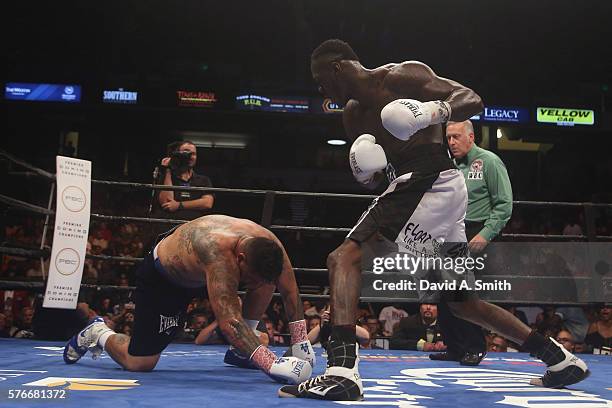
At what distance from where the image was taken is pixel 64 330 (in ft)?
12.8

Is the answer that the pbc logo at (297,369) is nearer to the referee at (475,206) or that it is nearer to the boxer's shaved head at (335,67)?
the boxer's shaved head at (335,67)

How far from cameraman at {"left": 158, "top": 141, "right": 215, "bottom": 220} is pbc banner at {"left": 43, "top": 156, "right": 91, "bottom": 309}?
2.09 ft

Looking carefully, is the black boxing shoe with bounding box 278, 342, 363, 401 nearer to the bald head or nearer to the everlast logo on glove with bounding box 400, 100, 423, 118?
the everlast logo on glove with bounding box 400, 100, 423, 118

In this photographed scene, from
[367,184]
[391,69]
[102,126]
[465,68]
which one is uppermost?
[465,68]

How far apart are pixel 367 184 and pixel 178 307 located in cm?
98

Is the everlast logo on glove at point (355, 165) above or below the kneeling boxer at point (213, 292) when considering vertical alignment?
above

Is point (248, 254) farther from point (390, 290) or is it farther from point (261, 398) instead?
point (390, 290)

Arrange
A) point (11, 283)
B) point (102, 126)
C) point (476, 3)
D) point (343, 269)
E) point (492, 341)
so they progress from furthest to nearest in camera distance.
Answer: point (102, 126) < point (476, 3) < point (492, 341) < point (11, 283) < point (343, 269)

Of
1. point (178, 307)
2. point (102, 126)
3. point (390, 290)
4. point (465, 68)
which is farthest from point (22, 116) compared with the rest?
point (178, 307)

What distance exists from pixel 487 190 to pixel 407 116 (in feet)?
5.31

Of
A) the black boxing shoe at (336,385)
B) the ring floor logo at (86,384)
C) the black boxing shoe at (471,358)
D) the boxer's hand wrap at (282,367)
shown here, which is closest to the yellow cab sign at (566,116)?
the black boxing shoe at (471,358)

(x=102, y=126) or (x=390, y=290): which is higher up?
(x=102, y=126)

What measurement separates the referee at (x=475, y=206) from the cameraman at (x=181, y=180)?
1.72 m

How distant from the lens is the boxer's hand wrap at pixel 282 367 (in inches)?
83.7
